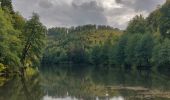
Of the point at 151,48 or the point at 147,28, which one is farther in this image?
the point at 147,28

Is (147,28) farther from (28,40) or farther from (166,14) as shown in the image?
(28,40)

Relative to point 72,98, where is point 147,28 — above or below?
above

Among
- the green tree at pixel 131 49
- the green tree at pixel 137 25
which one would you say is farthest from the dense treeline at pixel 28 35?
the green tree at pixel 137 25

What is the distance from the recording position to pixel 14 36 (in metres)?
62.0

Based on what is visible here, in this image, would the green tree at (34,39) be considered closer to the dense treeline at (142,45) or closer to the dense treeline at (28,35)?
the dense treeline at (28,35)

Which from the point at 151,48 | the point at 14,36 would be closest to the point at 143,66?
the point at 151,48

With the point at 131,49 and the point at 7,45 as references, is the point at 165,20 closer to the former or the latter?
the point at 131,49

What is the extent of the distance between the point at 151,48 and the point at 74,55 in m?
86.0

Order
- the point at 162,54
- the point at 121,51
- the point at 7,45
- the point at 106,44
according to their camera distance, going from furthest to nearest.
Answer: the point at 106,44 → the point at 121,51 → the point at 162,54 → the point at 7,45

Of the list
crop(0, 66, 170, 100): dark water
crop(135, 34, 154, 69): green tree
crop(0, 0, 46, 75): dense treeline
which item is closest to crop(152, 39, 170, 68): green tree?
crop(135, 34, 154, 69): green tree

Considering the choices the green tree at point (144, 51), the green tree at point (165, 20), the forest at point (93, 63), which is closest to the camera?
the forest at point (93, 63)

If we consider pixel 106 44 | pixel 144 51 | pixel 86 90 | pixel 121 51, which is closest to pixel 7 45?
pixel 86 90

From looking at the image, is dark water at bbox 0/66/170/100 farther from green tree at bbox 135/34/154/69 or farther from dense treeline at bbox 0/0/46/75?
green tree at bbox 135/34/154/69

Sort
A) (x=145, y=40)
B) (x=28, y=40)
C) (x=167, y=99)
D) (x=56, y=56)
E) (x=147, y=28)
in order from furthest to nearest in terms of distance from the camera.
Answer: (x=56, y=56), (x=147, y=28), (x=145, y=40), (x=28, y=40), (x=167, y=99)
